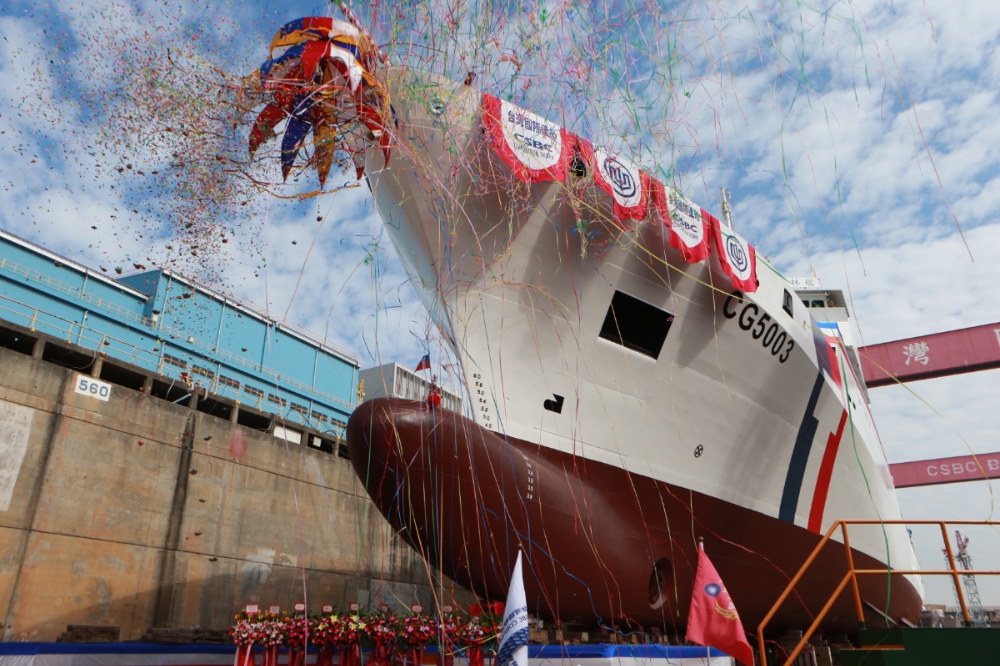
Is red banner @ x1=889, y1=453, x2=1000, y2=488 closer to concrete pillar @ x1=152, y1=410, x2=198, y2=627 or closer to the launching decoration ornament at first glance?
concrete pillar @ x1=152, y1=410, x2=198, y2=627

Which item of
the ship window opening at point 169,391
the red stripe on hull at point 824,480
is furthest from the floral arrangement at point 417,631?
the ship window opening at point 169,391

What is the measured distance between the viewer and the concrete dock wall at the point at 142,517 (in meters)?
11.1

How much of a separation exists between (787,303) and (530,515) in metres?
4.98

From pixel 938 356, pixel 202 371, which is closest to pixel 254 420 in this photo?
pixel 202 371

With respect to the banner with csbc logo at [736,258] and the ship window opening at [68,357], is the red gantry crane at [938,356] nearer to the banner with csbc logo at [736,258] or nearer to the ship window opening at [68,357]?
the banner with csbc logo at [736,258]

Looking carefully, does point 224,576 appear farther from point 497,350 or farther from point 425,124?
point 425,124

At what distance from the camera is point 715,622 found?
5.98 metres

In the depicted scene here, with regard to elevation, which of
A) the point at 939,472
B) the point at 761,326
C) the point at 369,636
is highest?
the point at 939,472

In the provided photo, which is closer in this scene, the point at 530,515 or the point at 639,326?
the point at 530,515

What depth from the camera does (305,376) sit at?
963 inches

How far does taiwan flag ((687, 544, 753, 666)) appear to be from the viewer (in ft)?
19.2

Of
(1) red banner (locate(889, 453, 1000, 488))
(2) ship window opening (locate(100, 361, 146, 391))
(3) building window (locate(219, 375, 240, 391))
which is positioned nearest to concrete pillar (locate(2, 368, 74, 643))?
(2) ship window opening (locate(100, 361, 146, 391))

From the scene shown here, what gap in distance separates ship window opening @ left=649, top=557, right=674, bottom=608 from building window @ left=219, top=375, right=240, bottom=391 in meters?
16.9

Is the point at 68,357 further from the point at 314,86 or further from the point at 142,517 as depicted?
the point at 314,86
